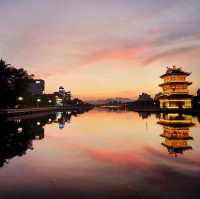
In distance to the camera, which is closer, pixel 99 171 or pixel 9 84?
pixel 99 171

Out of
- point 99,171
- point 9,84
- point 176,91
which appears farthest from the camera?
point 176,91

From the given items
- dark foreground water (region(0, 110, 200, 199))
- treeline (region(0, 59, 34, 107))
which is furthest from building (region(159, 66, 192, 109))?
dark foreground water (region(0, 110, 200, 199))

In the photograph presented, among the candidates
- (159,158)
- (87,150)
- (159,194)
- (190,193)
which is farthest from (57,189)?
(87,150)

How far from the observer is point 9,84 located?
64.1 m

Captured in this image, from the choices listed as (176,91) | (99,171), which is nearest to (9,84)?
(99,171)

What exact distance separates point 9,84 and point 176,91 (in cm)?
5756

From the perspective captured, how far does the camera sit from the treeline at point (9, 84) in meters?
55.6

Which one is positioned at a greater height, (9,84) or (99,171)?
(9,84)

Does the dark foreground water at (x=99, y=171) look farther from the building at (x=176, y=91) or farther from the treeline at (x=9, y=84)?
the building at (x=176, y=91)

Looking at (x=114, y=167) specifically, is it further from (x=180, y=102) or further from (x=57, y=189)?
(x=180, y=102)

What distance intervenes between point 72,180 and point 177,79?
99049 millimetres

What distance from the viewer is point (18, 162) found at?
1550 cm

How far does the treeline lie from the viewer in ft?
182

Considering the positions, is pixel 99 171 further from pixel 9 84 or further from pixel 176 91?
pixel 176 91
